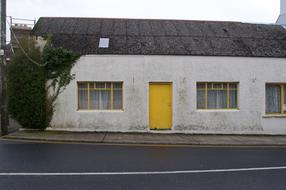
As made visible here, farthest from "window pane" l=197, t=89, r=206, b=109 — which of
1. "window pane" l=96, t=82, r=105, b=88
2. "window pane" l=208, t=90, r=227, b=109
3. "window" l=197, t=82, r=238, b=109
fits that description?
"window pane" l=96, t=82, r=105, b=88

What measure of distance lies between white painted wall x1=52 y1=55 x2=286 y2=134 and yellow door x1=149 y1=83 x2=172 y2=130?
0.91ft

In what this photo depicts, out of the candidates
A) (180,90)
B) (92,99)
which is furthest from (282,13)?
(92,99)

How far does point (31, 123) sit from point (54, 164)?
7.08 m

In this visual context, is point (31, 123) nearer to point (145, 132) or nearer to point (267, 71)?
point (145, 132)

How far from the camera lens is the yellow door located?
1578cm

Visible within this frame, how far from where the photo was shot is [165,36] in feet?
55.7

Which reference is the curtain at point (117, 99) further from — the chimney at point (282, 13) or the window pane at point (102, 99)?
the chimney at point (282, 13)

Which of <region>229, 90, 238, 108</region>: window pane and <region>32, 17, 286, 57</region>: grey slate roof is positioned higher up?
<region>32, 17, 286, 57</region>: grey slate roof

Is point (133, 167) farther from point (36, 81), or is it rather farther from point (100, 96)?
point (36, 81)

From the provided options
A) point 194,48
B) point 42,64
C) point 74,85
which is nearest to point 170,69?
point 194,48

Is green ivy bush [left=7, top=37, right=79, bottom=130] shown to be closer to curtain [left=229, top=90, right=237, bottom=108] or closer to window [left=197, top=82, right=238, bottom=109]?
window [left=197, top=82, right=238, bottom=109]

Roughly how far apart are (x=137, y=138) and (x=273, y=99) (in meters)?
7.50

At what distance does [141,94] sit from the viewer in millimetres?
15594

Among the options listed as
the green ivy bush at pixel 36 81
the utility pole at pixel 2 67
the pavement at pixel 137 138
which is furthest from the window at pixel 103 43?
the utility pole at pixel 2 67
